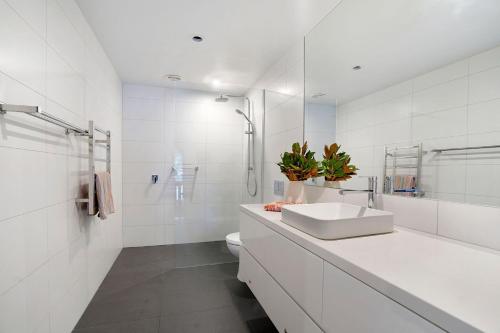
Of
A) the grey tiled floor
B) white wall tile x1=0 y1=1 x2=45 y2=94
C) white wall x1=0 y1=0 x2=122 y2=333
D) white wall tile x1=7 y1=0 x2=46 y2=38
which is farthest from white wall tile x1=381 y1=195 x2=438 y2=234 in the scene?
white wall tile x1=7 y1=0 x2=46 y2=38

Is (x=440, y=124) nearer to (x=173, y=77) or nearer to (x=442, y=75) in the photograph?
(x=442, y=75)

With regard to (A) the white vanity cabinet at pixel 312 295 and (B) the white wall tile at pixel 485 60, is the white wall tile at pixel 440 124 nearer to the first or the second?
(B) the white wall tile at pixel 485 60

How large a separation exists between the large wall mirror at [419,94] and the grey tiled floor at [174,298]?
132 centimetres

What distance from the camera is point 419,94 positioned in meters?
1.15

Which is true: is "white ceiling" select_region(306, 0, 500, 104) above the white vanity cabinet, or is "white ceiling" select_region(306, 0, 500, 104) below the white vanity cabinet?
above

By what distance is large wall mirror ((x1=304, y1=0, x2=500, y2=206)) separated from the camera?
0.92m

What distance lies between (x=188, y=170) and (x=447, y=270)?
279 cm

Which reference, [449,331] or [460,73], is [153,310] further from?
[460,73]

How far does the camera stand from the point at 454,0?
998 mm

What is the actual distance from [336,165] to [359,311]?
3.53 feet

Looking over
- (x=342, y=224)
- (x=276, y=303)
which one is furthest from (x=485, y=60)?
(x=276, y=303)

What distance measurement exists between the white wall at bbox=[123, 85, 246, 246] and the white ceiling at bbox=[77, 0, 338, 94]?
37 cm

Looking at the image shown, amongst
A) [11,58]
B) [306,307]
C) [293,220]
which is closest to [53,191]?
[11,58]

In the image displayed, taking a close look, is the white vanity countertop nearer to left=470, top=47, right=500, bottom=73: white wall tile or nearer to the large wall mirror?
the large wall mirror
